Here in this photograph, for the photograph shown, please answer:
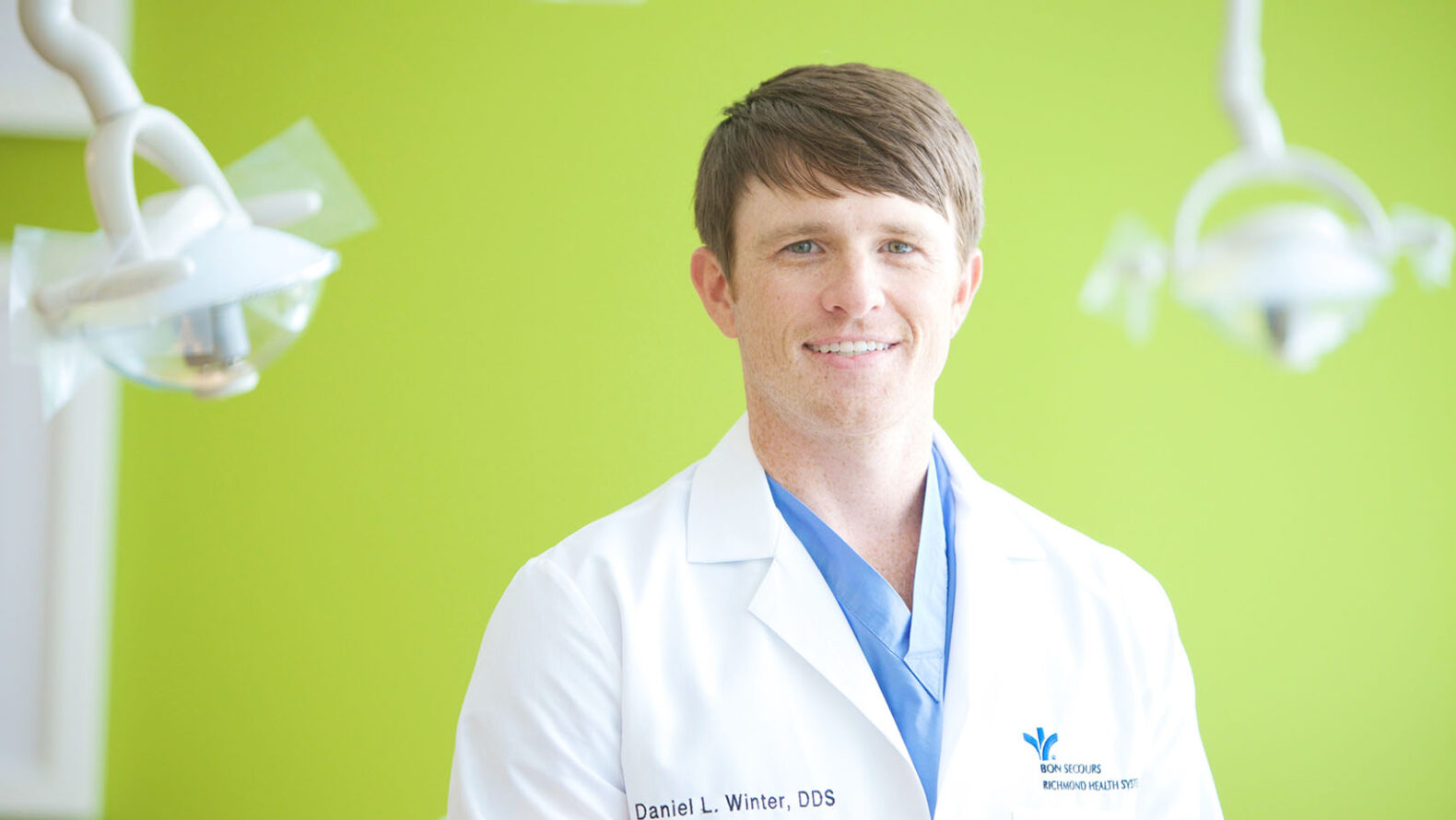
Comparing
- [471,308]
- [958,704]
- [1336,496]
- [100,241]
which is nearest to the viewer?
[100,241]

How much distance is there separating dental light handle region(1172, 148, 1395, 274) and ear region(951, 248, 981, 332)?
0.72 meters

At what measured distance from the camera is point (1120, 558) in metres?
1.38

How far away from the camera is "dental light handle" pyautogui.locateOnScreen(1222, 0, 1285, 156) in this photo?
1.85 ft

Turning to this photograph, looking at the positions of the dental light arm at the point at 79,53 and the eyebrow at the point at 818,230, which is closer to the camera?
the dental light arm at the point at 79,53

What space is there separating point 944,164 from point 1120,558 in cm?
48

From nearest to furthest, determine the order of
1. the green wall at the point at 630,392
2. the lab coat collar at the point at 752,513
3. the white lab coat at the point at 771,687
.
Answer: the white lab coat at the point at 771,687 → the lab coat collar at the point at 752,513 → the green wall at the point at 630,392

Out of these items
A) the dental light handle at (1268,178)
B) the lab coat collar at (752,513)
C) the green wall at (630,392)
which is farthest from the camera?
the green wall at (630,392)

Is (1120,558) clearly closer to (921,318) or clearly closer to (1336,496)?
(921,318)

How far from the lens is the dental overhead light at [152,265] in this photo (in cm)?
60

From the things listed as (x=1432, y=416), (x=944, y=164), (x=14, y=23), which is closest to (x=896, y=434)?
(x=944, y=164)

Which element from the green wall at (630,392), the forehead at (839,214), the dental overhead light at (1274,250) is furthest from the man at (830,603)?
the dental overhead light at (1274,250)

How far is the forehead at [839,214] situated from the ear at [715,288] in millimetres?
96

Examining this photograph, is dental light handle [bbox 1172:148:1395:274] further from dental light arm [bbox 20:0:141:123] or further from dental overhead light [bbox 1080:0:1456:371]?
dental light arm [bbox 20:0:141:123]

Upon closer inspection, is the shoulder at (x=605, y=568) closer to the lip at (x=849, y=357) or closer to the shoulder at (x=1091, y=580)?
the lip at (x=849, y=357)
